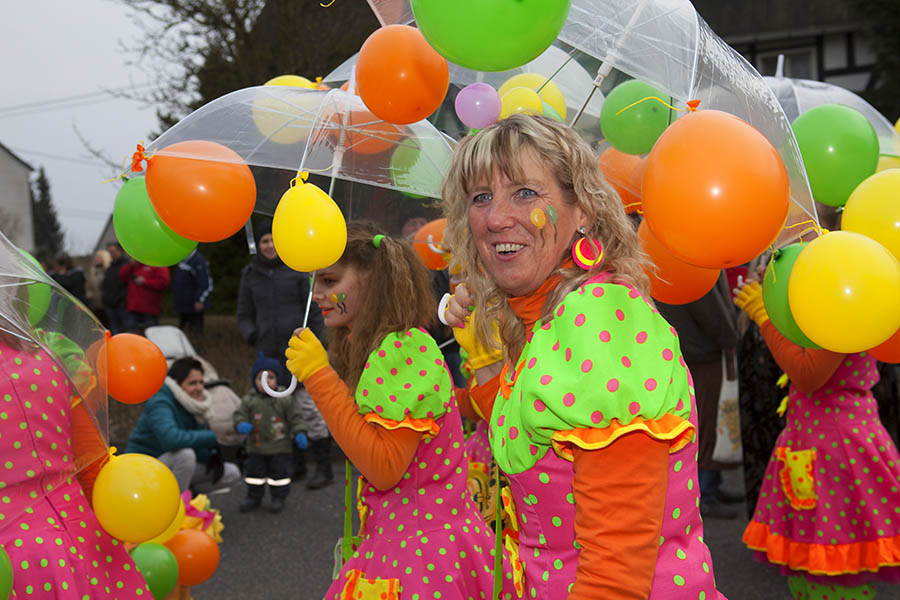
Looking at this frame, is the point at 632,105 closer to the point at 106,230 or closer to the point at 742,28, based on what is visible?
the point at 742,28

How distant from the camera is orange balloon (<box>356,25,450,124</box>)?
2.55m

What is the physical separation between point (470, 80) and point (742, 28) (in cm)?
1756

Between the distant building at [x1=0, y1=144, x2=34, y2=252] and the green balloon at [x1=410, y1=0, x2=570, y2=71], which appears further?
the distant building at [x1=0, y1=144, x2=34, y2=252]

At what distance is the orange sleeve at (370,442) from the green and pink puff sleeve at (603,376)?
981mm

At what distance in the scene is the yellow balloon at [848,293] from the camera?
2006 mm

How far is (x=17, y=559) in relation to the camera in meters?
2.42

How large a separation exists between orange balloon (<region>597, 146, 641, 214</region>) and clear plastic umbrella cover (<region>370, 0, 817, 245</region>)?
20.8 inches

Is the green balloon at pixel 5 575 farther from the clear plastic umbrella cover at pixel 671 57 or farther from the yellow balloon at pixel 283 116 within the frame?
the clear plastic umbrella cover at pixel 671 57

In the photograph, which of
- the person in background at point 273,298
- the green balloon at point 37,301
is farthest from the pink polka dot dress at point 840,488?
the person in background at point 273,298


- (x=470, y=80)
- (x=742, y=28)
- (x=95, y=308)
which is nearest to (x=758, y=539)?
(x=470, y=80)

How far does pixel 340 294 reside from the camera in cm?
296

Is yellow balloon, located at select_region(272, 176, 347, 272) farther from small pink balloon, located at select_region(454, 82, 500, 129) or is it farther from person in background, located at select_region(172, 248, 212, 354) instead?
person in background, located at select_region(172, 248, 212, 354)

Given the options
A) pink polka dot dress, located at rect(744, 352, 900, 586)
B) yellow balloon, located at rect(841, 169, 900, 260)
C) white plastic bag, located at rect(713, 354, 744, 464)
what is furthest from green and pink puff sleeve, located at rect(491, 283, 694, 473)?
white plastic bag, located at rect(713, 354, 744, 464)

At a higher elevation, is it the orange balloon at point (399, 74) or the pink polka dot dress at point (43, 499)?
the orange balloon at point (399, 74)
